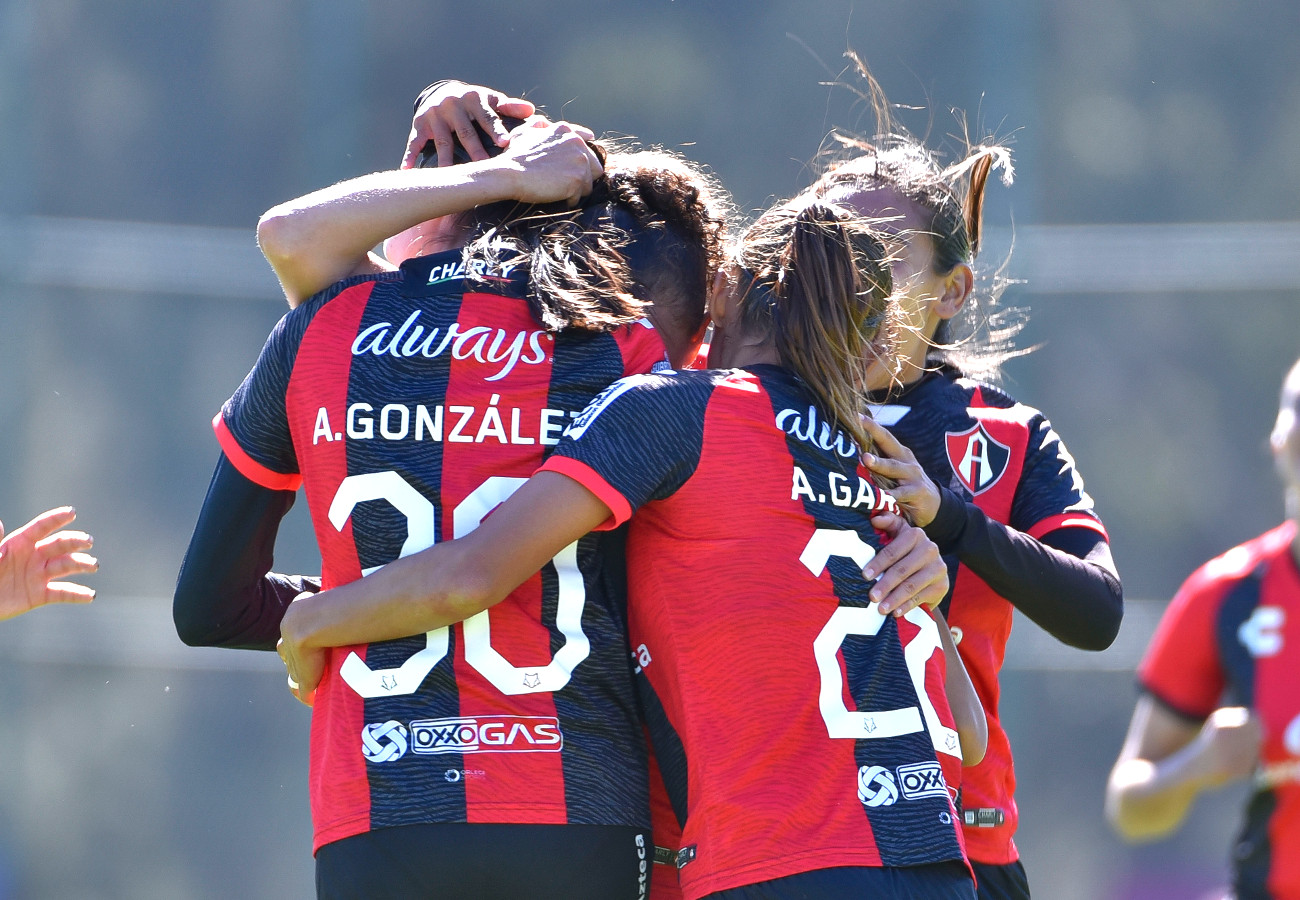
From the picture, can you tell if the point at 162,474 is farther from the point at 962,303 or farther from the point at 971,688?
the point at 971,688

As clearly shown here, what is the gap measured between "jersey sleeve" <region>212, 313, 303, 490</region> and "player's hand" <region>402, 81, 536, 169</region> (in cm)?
49

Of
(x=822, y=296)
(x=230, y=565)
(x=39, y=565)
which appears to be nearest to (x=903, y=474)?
(x=822, y=296)

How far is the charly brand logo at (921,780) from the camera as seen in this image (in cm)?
171

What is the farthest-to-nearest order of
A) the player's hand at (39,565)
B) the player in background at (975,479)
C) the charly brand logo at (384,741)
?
the player's hand at (39,565)
the player in background at (975,479)
the charly brand logo at (384,741)

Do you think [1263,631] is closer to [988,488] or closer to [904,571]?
[904,571]

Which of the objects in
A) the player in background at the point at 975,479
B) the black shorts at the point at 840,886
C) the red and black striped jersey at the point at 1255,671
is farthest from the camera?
the player in background at the point at 975,479

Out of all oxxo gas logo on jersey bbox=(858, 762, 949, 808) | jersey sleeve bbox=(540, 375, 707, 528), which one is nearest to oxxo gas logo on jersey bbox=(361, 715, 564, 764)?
jersey sleeve bbox=(540, 375, 707, 528)

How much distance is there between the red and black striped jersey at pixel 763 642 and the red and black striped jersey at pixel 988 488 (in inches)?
16.2

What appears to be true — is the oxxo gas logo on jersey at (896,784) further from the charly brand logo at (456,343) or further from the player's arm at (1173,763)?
the charly brand logo at (456,343)

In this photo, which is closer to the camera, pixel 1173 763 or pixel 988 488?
pixel 1173 763

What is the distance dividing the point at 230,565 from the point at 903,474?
98cm

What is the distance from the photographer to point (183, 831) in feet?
16.7

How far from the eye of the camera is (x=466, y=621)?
5.84 ft

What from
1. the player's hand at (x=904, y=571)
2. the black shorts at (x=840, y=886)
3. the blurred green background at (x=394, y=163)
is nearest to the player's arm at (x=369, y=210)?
the player's hand at (x=904, y=571)
